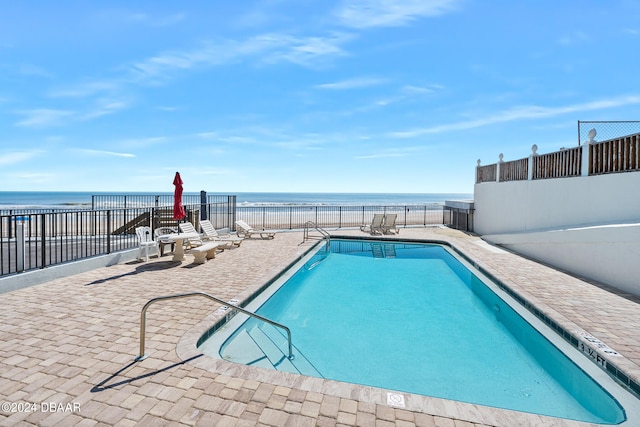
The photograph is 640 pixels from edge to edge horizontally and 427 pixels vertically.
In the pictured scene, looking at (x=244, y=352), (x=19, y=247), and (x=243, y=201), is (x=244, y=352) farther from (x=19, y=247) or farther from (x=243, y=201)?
(x=243, y=201)

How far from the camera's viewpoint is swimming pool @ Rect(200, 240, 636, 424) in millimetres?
3197

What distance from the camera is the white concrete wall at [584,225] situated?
5.77 metres

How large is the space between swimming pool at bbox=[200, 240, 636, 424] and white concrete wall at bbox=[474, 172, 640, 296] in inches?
83.7

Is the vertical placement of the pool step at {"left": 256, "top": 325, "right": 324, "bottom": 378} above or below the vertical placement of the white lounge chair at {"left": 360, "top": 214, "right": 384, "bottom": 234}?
below

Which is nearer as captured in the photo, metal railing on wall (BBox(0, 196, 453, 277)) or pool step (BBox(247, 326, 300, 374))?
pool step (BBox(247, 326, 300, 374))

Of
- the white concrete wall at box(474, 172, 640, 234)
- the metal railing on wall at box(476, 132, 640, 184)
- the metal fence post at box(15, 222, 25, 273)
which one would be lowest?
the metal fence post at box(15, 222, 25, 273)

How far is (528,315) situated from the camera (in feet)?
15.7

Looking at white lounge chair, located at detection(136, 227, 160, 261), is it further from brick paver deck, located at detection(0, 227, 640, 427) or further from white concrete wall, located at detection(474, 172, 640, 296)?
white concrete wall, located at detection(474, 172, 640, 296)

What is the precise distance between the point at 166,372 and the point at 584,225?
887 cm

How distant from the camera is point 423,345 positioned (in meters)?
4.40

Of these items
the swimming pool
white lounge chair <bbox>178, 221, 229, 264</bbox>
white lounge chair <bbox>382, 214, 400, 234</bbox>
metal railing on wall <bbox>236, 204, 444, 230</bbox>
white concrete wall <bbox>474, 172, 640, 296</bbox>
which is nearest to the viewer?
the swimming pool

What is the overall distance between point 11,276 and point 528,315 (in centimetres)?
822

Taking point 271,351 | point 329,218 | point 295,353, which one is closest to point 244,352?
point 271,351

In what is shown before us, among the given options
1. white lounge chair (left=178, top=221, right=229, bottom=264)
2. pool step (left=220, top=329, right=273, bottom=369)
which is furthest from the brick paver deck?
white lounge chair (left=178, top=221, right=229, bottom=264)
